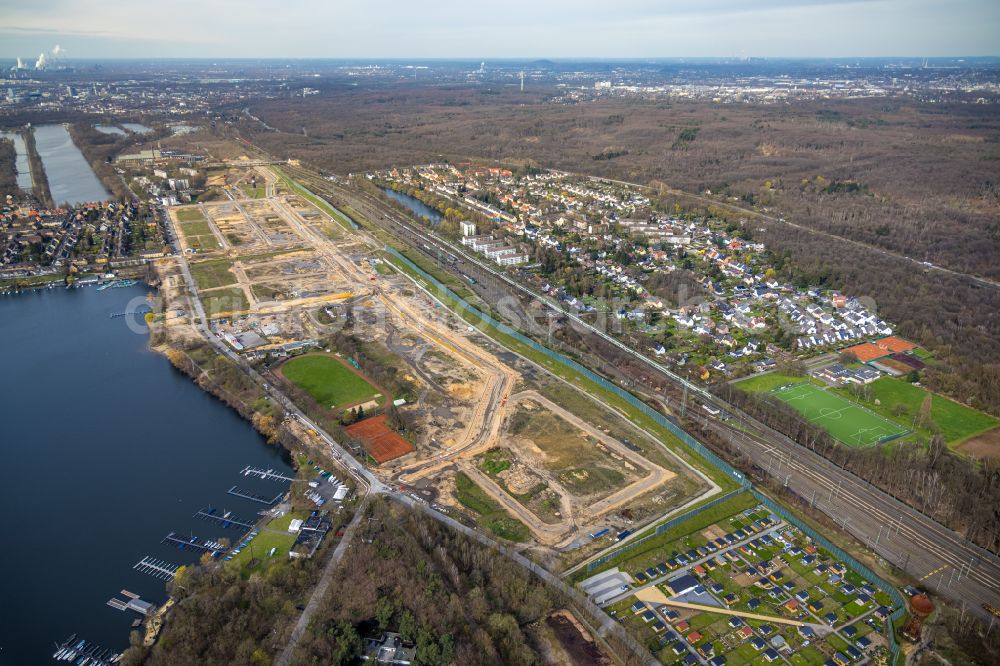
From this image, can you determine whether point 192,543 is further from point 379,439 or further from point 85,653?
point 379,439

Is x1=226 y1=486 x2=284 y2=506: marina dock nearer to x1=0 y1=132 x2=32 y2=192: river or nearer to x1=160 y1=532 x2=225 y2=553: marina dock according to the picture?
x1=160 y1=532 x2=225 y2=553: marina dock

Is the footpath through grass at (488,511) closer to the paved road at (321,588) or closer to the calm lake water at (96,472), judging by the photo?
the paved road at (321,588)

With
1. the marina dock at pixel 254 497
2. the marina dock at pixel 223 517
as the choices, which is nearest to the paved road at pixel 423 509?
the marina dock at pixel 254 497

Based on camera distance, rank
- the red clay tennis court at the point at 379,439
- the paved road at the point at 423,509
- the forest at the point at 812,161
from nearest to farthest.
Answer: the paved road at the point at 423,509, the red clay tennis court at the point at 379,439, the forest at the point at 812,161

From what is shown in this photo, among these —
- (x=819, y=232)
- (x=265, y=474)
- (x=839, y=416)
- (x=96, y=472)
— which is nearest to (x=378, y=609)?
(x=265, y=474)

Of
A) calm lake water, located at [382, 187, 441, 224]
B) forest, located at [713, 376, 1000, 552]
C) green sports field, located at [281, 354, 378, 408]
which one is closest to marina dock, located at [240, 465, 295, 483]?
green sports field, located at [281, 354, 378, 408]

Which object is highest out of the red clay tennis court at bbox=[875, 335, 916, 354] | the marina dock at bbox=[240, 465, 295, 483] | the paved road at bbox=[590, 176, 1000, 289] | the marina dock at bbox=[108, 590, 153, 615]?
the paved road at bbox=[590, 176, 1000, 289]
